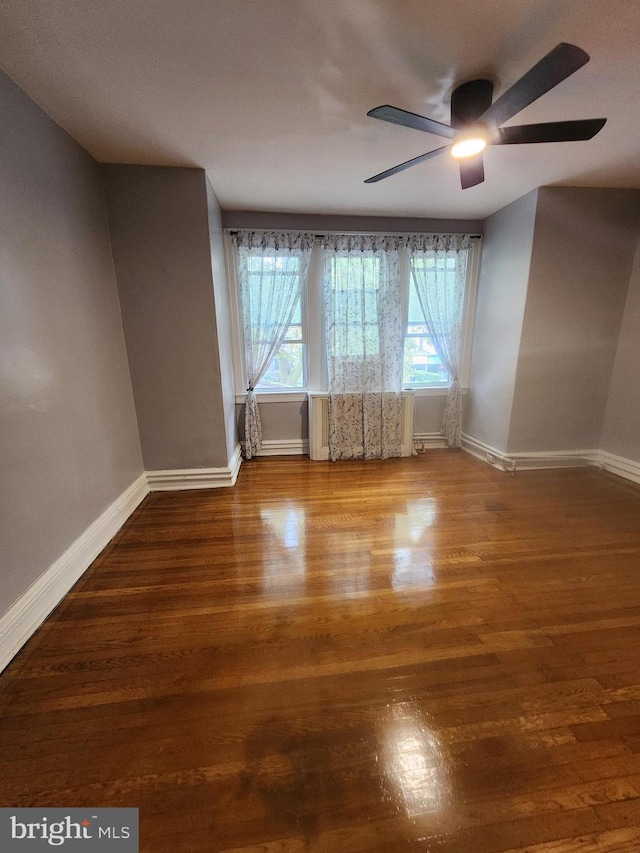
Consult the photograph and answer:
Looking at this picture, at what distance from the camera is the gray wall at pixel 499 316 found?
2.90m

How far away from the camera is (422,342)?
3648 mm

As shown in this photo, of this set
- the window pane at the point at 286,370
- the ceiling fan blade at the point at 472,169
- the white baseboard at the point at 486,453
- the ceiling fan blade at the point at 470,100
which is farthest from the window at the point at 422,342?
the ceiling fan blade at the point at 470,100

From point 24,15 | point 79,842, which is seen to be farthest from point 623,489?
point 24,15

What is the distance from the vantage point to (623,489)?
2768 mm

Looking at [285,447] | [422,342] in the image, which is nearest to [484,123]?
[422,342]

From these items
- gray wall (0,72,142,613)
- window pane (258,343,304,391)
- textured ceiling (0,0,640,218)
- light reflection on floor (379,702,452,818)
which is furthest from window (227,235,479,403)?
light reflection on floor (379,702,452,818)

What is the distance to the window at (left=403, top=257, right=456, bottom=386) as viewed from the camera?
3418 mm

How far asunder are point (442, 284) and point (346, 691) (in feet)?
12.0

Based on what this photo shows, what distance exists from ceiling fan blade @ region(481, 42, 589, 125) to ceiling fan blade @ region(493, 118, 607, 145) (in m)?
0.16

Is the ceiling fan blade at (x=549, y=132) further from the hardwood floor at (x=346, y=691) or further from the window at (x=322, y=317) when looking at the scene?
the hardwood floor at (x=346, y=691)

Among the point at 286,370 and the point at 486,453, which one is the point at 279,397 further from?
the point at 486,453

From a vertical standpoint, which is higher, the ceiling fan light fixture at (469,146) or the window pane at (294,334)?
the ceiling fan light fixture at (469,146)
